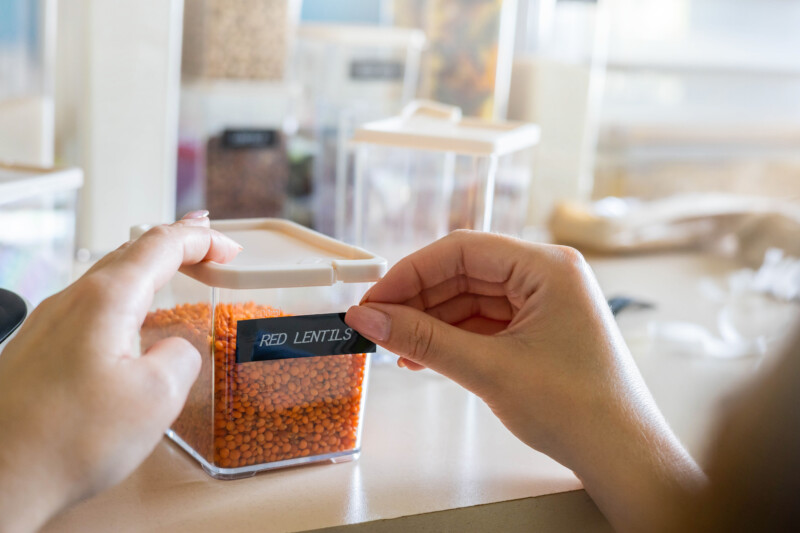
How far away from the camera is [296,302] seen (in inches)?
18.8

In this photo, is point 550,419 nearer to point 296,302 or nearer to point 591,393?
point 591,393

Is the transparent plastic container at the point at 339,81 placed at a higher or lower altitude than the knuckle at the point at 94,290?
higher

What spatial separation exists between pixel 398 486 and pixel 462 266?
145 mm

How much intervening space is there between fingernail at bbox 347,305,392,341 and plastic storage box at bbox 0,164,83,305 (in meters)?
0.33

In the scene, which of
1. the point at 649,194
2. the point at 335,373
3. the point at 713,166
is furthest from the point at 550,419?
the point at 713,166

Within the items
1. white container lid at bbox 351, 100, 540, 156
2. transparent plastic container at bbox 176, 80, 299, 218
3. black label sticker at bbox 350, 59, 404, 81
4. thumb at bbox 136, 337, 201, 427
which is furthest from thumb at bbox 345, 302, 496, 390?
black label sticker at bbox 350, 59, 404, 81

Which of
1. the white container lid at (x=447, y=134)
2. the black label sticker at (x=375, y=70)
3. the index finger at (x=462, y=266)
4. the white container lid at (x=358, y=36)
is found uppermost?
the white container lid at (x=358, y=36)

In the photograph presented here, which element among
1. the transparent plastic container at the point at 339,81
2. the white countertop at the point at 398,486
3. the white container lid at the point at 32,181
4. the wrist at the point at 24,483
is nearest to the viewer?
the wrist at the point at 24,483

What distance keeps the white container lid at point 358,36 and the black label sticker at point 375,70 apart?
0.03 meters

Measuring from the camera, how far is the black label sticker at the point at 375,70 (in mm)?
1318

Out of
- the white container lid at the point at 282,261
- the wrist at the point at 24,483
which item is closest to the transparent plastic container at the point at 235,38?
the white container lid at the point at 282,261

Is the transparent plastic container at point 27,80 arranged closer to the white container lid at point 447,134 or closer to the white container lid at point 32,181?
the white container lid at point 32,181

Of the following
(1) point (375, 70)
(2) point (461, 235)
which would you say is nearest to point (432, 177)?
(2) point (461, 235)

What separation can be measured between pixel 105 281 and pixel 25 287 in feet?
1.14
